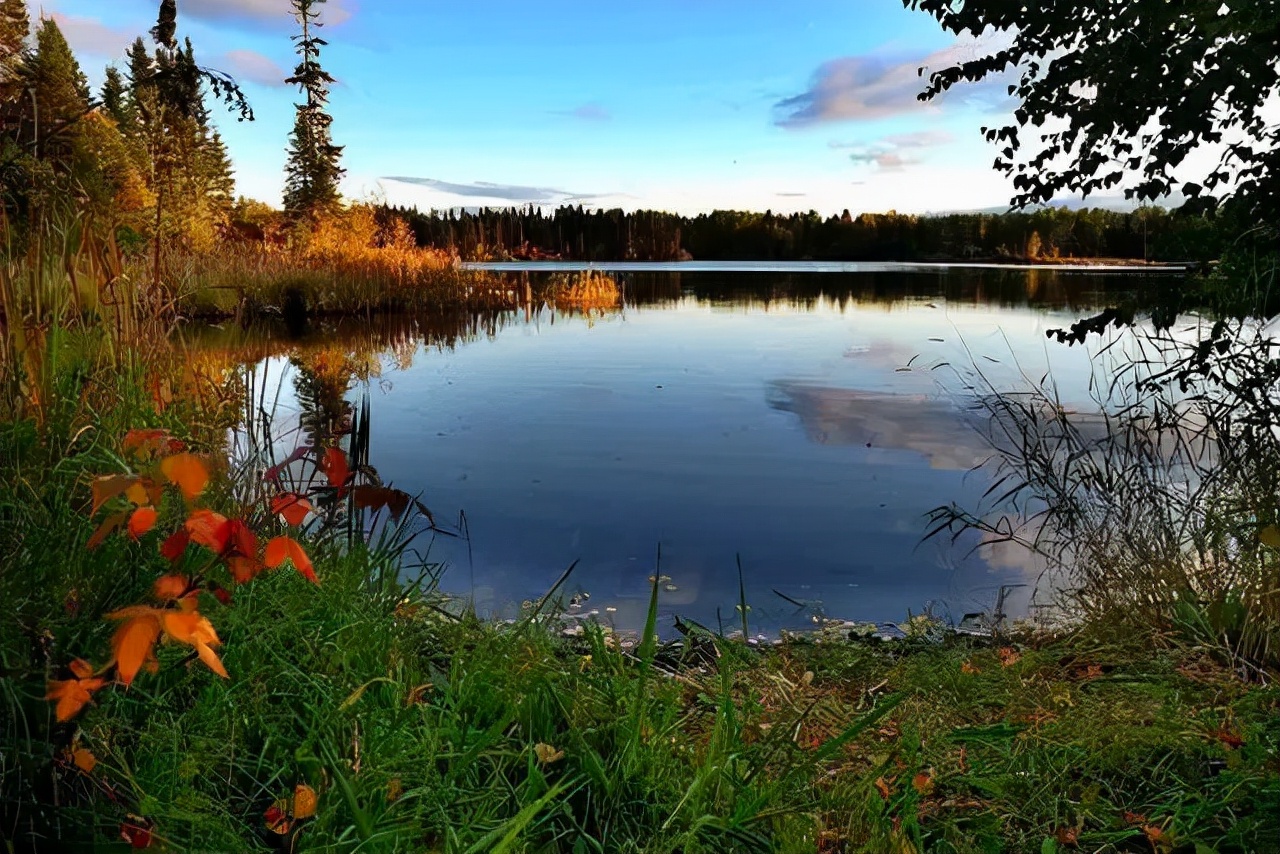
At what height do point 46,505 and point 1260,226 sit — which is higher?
point 1260,226

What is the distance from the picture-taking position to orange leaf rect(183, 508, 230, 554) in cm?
193

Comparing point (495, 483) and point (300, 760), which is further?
point (495, 483)

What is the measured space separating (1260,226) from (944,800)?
3.58 meters

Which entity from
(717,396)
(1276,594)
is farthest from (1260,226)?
(717,396)

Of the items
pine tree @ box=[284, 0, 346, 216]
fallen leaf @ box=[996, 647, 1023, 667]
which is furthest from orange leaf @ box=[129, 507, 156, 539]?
pine tree @ box=[284, 0, 346, 216]

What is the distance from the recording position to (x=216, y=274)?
1848cm

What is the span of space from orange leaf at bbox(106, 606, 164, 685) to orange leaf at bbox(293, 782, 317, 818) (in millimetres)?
598

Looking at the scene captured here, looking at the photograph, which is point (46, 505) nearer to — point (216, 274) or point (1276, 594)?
point (1276, 594)

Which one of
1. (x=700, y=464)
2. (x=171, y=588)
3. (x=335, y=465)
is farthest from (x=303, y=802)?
(x=700, y=464)

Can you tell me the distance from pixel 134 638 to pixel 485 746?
1012 mm

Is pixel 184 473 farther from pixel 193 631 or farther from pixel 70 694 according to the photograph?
pixel 70 694

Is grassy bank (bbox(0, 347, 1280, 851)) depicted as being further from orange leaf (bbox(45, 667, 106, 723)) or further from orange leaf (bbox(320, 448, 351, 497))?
orange leaf (bbox(320, 448, 351, 497))

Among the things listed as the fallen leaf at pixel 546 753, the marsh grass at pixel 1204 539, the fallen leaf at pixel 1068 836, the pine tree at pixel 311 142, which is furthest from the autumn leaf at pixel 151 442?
the pine tree at pixel 311 142

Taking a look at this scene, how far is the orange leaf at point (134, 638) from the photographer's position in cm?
165
